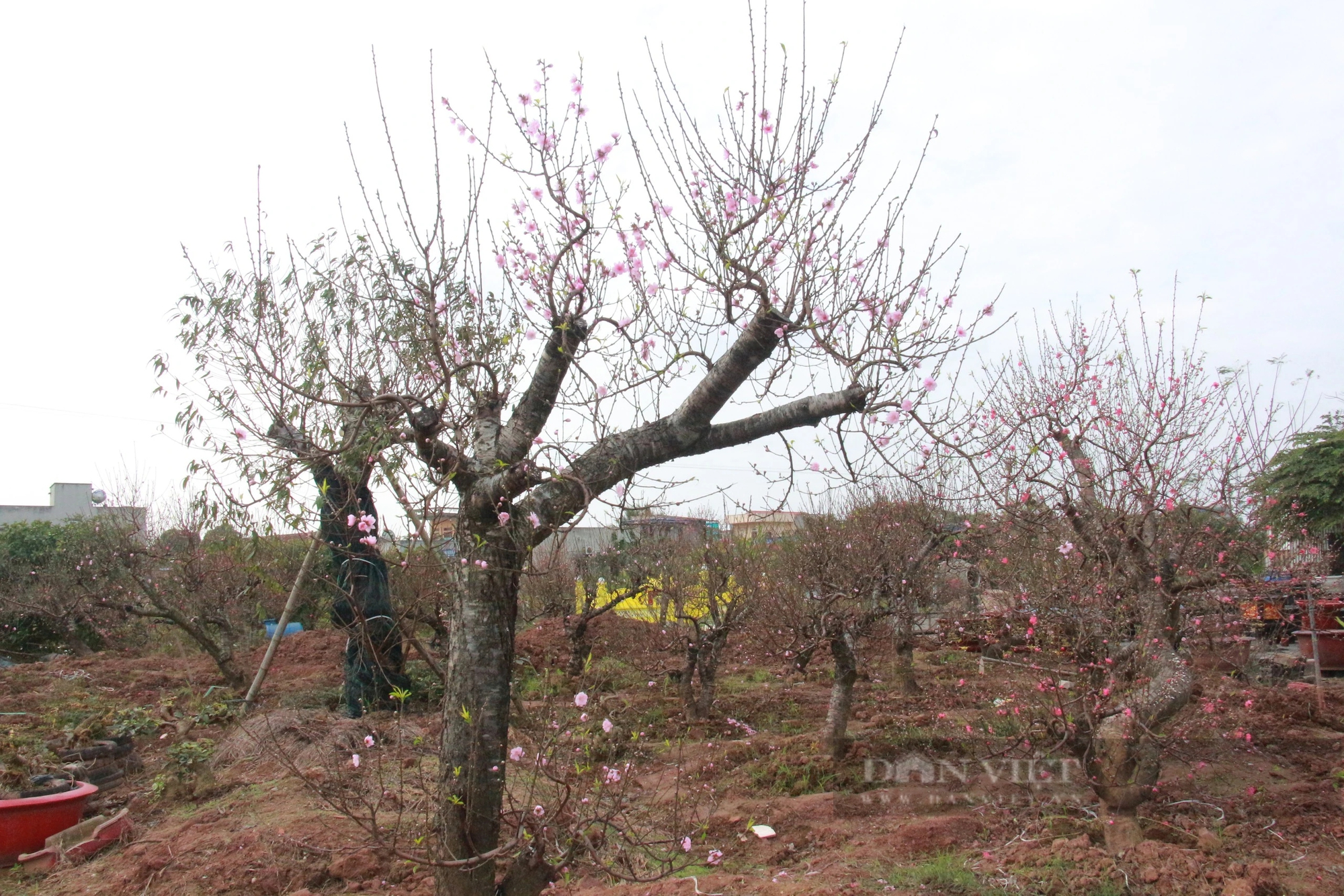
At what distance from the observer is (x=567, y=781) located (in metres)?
3.04

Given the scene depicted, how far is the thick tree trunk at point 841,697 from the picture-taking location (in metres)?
6.98

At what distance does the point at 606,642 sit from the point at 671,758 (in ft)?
14.2

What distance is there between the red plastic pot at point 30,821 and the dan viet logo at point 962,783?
520 cm

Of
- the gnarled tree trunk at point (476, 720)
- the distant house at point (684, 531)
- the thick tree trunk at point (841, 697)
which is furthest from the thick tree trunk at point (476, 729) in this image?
the thick tree trunk at point (841, 697)

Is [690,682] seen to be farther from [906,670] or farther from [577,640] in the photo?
[906,670]

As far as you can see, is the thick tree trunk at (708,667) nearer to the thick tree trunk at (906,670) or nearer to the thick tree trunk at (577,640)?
the thick tree trunk at (577,640)

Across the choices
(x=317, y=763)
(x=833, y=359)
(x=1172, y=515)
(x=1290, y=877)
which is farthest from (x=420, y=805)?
(x=1172, y=515)

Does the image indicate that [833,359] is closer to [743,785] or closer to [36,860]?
[743,785]

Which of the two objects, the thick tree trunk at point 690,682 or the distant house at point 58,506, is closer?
the thick tree trunk at point 690,682

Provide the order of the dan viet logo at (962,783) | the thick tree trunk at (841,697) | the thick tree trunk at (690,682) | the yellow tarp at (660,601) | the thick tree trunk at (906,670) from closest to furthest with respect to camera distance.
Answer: the dan viet logo at (962,783)
the thick tree trunk at (841,697)
the thick tree trunk at (690,682)
the yellow tarp at (660,601)
the thick tree trunk at (906,670)

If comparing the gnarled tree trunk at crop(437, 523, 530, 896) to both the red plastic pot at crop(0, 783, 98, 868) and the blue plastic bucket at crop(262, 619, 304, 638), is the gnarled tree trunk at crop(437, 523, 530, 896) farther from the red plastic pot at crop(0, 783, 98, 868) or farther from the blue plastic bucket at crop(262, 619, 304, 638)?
the blue plastic bucket at crop(262, 619, 304, 638)

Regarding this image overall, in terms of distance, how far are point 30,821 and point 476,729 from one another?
4.17 metres

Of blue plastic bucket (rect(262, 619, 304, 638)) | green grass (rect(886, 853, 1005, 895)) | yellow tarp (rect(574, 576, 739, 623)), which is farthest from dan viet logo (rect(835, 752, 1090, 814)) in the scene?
blue plastic bucket (rect(262, 619, 304, 638))

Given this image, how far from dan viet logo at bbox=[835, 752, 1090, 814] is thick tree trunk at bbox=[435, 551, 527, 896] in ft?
11.3
